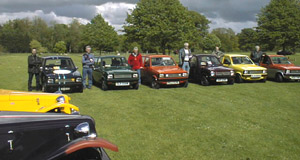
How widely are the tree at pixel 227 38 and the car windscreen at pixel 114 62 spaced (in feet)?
306

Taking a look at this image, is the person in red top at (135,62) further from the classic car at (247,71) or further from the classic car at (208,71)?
the classic car at (247,71)

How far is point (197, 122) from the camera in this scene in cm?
715

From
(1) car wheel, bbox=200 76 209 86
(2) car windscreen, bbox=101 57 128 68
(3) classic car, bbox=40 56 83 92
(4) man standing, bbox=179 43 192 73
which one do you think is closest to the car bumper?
(3) classic car, bbox=40 56 83 92

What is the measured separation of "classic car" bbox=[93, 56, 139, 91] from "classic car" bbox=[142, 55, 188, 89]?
1043 mm

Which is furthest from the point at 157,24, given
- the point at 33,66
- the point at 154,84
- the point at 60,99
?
the point at 60,99

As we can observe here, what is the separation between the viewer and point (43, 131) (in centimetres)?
286

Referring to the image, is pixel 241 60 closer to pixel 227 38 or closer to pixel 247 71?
pixel 247 71

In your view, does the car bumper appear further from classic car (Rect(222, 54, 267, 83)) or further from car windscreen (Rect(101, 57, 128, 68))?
classic car (Rect(222, 54, 267, 83))

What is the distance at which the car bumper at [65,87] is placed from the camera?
36.0 ft

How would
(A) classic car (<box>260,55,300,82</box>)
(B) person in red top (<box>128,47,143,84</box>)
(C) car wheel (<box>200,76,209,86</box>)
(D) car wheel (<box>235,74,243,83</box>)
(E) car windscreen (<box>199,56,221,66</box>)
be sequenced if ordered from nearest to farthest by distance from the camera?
(B) person in red top (<box>128,47,143,84</box>) < (C) car wheel (<box>200,76,209,86</box>) < (E) car windscreen (<box>199,56,221,66</box>) < (D) car wheel (<box>235,74,243,83</box>) < (A) classic car (<box>260,55,300,82</box>)

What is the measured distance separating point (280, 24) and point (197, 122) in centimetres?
2276

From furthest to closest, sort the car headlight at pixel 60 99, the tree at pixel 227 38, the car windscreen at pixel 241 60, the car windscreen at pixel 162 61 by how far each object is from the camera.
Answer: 1. the tree at pixel 227 38
2. the car windscreen at pixel 241 60
3. the car windscreen at pixel 162 61
4. the car headlight at pixel 60 99

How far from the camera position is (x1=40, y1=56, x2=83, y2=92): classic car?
36.2 feet

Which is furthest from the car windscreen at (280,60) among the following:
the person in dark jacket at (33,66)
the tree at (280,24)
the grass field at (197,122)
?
the person in dark jacket at (33,66)
